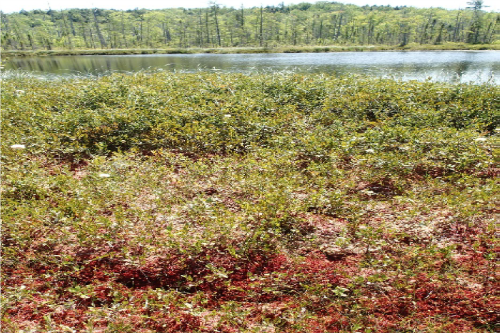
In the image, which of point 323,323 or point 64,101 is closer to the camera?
point 323,323

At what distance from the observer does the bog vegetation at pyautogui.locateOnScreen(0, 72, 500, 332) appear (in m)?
3.09

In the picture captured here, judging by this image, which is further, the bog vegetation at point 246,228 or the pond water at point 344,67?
the pond water at point 344,67

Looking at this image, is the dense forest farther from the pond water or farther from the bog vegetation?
the bog vegetation

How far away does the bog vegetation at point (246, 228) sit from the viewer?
10.1ft

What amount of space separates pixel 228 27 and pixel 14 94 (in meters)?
107

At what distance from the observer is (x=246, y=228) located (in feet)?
13.0

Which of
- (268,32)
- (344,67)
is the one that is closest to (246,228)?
(344,67)

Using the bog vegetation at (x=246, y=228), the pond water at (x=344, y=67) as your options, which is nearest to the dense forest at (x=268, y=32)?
the pond water at (x=344, y=67)

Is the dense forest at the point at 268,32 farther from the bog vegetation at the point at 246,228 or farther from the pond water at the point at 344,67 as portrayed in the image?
the bog vegetation at the point at 246,228

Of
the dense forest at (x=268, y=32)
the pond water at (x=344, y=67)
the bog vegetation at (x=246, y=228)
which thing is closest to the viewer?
the bog vegetation at (x=246, y=228)

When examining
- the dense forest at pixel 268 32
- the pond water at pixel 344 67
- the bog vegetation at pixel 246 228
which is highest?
the dense forest at pixel 268 32

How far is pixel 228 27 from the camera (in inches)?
4198

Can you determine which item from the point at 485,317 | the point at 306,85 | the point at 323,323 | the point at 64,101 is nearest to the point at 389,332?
the point at 323,323

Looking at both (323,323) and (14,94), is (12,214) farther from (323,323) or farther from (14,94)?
(14,94)
